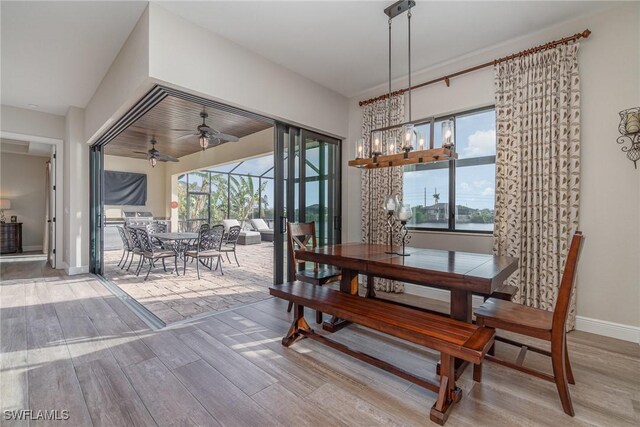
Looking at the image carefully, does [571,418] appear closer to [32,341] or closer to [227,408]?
Result: [227,408]

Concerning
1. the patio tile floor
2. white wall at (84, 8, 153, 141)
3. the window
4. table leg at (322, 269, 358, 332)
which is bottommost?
the patio tile floor

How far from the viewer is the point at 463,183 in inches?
141

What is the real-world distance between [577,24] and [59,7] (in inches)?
187

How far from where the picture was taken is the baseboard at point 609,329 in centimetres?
251

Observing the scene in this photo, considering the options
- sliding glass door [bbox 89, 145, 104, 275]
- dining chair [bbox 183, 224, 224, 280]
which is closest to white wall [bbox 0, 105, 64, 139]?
sliding glass door [bbox 89, 145, 104, 275]

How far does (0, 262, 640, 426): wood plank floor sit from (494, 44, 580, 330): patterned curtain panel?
69cm

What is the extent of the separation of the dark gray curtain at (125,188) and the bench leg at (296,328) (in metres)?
9.85

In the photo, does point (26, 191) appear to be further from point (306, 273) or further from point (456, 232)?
point (456, 232)

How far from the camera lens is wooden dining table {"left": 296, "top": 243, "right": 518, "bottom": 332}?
69.8 inches

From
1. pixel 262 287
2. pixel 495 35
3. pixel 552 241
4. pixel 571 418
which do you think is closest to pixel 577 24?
pixel 495 35

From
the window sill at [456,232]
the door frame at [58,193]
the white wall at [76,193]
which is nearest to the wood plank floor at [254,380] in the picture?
the window sill at [456,232]

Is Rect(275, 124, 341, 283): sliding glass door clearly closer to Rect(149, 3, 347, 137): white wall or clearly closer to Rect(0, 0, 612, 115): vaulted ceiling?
Rect(149, 3, 347, 137): white wall

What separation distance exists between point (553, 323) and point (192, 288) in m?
4.19

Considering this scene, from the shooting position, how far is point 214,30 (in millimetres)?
2859
